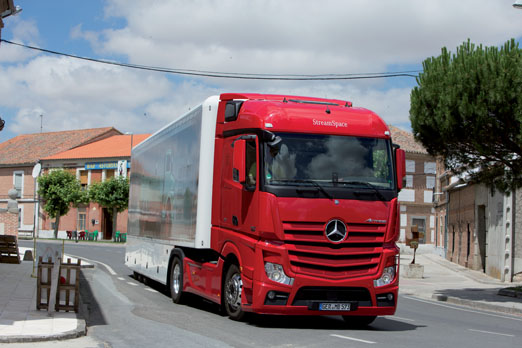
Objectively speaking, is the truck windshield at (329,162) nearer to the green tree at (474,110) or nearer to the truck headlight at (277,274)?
the truck headlight at (277,274)

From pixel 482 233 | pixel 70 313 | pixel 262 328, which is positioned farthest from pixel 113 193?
pixel 262 328

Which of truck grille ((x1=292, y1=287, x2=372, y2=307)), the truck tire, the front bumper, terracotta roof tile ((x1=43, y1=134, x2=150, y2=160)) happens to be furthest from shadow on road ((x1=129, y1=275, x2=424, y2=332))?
terracotta roof tile ((x1=43, y1=134, x2=150, y2=160))

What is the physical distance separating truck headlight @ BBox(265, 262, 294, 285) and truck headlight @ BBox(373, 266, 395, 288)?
1437 millimetres

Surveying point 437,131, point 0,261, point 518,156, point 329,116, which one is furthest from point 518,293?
point 0,261

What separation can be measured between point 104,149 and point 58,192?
8.44 meters

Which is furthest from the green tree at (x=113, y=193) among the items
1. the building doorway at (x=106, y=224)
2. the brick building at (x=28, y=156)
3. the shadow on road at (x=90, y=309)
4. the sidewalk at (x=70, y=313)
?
the shadow on road at (x=90, y=309)

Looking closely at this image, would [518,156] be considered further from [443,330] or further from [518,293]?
[443,330]

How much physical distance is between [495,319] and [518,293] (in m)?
5.62

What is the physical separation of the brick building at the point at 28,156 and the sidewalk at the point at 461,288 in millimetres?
52527

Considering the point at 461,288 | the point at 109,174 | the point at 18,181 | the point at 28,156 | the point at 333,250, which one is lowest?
the point at 461,288

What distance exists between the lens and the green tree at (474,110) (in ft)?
61.8

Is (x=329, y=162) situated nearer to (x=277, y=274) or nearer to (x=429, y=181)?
(x=277, y=274)

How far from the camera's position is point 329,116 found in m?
12.2

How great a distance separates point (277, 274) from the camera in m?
11.3
